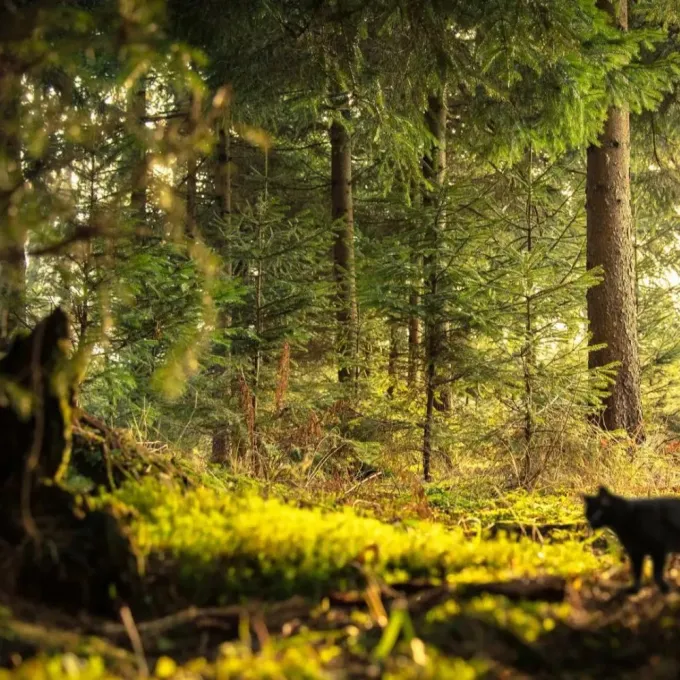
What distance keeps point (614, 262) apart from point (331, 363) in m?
5.42

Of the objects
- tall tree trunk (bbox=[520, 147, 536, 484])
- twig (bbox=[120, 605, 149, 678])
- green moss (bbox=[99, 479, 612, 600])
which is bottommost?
twig (bbox=[120, 605, 149, 678])

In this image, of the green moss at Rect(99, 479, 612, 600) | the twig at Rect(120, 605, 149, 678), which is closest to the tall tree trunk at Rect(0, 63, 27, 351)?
the green moss at Rect(99, 479, 612, 600)

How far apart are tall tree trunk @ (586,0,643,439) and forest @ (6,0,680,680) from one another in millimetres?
46

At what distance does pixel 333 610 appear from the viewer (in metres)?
2.24

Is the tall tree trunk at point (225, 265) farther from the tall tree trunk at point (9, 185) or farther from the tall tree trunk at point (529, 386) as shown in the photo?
the tall tree trunk at point (9, 185)

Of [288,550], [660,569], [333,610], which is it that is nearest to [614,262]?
[660,569]

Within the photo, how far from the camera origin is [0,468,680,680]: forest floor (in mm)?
1761

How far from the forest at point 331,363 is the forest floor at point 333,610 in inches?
0.5

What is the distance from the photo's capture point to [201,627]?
82.9 inches

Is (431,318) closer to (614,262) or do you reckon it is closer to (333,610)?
(614,262)

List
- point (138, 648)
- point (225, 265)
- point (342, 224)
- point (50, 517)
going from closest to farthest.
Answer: point (138, 648), point (50, 517), point (225, 265), point (342, 224)

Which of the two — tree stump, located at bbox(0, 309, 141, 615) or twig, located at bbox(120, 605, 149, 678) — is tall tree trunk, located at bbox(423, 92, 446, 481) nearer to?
tree stump, located at bbox(0, 309, 141, 615)

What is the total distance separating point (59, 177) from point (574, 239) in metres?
14.5

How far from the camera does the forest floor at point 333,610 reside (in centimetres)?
176
